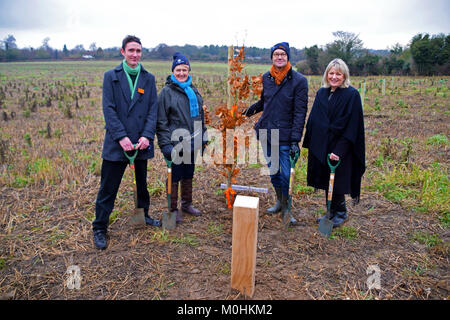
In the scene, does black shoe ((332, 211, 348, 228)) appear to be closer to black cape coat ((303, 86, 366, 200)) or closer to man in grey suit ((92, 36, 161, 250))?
black cape coat ((303, 86, 366, 200))

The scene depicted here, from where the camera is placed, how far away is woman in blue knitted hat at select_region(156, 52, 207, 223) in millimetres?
3621

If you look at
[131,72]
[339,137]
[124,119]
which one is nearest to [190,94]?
[131,72]

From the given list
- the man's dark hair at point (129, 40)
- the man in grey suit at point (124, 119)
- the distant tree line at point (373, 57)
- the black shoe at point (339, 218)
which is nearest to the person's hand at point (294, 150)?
the black shoe at point (339, 218)

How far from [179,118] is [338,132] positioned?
1833mm

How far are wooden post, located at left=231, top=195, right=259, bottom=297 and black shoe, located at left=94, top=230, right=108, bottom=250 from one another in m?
1.59

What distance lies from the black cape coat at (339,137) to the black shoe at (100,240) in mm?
2597

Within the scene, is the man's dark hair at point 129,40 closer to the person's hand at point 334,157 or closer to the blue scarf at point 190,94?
the blue scarf at point 190,94

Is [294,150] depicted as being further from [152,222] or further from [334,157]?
[152,222]

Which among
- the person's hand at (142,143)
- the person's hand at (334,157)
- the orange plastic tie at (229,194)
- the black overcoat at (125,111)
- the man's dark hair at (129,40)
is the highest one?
the man's dark hair at (129,40)

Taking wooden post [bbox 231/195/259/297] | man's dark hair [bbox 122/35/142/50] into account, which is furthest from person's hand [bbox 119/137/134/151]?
wooden post [bbox 231/195/259/297]

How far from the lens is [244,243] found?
2.55 meters

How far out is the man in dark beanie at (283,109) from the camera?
11.9ft
